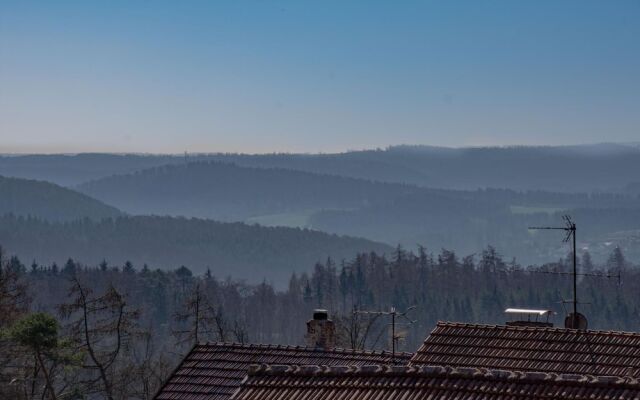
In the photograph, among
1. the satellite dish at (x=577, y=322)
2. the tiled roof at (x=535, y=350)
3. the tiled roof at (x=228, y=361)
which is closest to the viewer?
the tiled roof at (x=535, y=350)

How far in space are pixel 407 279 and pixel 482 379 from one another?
166814 millimetres

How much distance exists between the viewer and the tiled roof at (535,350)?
20.4 meters

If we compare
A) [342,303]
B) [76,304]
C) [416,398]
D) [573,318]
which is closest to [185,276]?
[342,303]

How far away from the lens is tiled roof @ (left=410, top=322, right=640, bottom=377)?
66.9 ft

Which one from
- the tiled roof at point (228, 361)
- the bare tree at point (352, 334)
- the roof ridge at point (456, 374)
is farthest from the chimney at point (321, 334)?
the bare tree at point (352, 334)

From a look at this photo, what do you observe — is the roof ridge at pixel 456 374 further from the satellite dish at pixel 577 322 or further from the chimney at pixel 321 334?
the satellite dish at pixel 577 322

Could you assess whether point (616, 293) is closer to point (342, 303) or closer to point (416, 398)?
point (342, 303)

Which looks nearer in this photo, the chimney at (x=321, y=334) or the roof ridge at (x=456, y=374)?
the roof ridge at (x=456, y=374)

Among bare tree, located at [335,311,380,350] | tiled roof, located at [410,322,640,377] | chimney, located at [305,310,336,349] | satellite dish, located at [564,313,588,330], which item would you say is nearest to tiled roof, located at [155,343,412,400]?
chimney, located at [305,310,336,349]

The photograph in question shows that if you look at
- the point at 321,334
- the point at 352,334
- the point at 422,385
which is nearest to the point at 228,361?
the point at 321,334

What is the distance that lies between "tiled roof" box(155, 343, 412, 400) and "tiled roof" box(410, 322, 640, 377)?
164cm

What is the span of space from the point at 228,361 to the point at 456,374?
902cm

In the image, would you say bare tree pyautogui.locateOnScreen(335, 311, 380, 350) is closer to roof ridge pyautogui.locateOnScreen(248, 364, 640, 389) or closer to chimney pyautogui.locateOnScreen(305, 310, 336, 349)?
chimney pyautogui.locateOnScreen(305, 310, 336, 349)

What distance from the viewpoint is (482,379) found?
14812 millimetres
